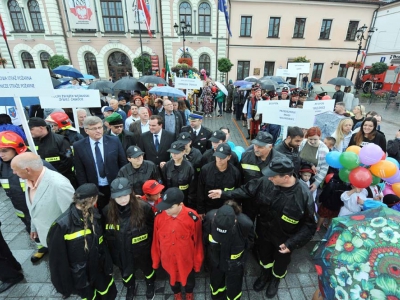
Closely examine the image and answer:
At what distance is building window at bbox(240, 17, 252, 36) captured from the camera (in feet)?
74.4

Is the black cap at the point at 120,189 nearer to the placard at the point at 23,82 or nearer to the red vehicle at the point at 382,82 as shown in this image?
the placard at the point at 23,82

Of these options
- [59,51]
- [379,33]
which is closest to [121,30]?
[59,51]

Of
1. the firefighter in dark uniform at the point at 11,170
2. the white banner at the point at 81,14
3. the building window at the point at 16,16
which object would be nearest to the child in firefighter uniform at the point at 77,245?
the firefighter in dark uniform at the point at 11,170

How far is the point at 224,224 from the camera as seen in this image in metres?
2.24

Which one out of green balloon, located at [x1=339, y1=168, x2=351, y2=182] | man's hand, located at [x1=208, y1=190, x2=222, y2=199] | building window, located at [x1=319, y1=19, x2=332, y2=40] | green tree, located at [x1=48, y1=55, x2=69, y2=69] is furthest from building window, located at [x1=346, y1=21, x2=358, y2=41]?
green tree, located at [x1=48, y1=55, x2=69, y2=69]

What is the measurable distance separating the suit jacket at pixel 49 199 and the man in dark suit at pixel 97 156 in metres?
0.90

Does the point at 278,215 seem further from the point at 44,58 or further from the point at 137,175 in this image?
the point at 44,58

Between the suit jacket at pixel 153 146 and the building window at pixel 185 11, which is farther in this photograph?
the building window at pixel 185 11

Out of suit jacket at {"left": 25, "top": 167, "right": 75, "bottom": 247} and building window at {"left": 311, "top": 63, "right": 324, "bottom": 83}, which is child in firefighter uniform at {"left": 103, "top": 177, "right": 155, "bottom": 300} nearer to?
suit jacket at {"left": 25, "top": 167, "right": 75, "bottom": 247}

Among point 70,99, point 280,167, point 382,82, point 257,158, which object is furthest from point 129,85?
point 382,82

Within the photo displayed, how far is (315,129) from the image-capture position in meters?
3.89

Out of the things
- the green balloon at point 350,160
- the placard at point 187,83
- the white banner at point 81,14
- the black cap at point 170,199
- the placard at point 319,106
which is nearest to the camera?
the black cap at point 170,199

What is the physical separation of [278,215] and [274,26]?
86.6 feet

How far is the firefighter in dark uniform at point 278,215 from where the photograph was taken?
255cm
